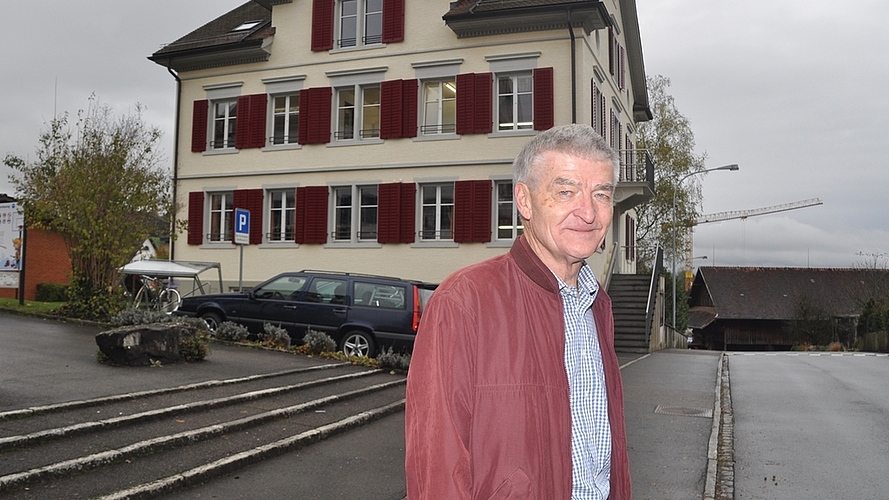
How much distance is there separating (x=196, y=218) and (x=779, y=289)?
160 ft

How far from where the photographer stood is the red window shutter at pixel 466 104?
2250cm

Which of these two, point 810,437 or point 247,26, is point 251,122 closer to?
point 247,26

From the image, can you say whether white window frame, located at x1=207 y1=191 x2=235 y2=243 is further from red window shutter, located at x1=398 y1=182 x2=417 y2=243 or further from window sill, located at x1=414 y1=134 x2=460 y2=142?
window sill, located at x1=414 y1=134 x2=460 y2=142

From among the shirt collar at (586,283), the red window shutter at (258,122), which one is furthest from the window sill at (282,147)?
the shirt collar at (586,283)

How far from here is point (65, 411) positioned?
25.8ft

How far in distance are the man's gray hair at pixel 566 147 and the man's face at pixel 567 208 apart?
18 millimetres

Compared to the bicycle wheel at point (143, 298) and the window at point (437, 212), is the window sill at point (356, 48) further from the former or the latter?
the bicycle wheel at point (143, 298)

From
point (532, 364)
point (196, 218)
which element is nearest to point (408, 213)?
point (196, 218)

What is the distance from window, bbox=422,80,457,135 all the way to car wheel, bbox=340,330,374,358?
9697 mm

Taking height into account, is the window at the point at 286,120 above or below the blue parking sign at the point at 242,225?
above

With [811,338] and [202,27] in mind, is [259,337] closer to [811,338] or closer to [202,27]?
[202,27]

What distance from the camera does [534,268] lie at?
2.56m

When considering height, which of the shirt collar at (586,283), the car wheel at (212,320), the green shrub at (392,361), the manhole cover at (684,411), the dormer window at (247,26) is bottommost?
the manhole cover at (684,411)

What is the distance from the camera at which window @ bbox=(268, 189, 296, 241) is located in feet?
82.8
